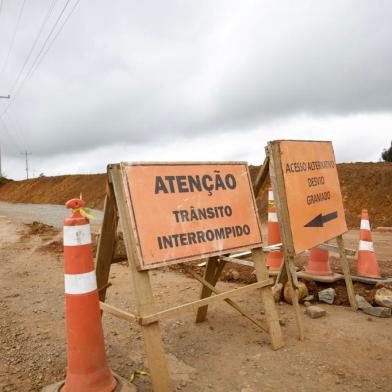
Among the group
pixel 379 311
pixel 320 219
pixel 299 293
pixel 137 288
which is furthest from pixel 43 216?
pixel 137 288

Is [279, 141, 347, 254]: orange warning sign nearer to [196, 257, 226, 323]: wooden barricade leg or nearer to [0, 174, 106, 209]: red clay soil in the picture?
[196, 257, 226, 323]: wooden barricade leg

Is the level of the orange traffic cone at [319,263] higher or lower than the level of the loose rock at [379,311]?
higher

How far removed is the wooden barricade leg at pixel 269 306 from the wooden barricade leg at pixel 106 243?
1.27 metres

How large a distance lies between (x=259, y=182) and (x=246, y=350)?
161cm

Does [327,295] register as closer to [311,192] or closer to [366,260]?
[366,260]

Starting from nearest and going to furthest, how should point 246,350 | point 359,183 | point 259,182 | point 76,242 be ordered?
point 76,242, point 246,350, point 259,182, point 359,183

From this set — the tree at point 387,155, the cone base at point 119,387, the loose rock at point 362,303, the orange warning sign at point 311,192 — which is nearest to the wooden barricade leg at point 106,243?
the cone base at point 119,387

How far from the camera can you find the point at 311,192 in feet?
15.2

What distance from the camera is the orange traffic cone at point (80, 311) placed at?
9.25ft

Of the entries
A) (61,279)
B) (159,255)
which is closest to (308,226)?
(159,255)

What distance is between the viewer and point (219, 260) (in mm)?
4410

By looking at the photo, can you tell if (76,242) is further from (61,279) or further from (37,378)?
(61,279)

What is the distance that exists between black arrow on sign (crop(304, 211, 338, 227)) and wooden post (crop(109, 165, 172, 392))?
81.1 inches

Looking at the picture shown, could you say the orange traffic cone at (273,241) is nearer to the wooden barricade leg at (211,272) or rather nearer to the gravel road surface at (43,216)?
the wooden barricade leg at (211,272)
